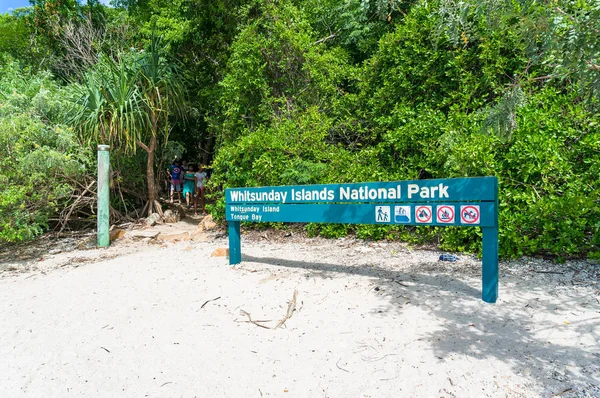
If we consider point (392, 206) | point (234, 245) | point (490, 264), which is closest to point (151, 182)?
point (234, 245)

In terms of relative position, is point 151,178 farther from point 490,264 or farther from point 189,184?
point 490,264

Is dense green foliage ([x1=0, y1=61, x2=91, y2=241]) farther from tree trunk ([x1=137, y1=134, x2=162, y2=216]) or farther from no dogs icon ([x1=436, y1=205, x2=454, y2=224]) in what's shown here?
no dogs icon ([x1=436, y1=205, x2=454, y2=224])

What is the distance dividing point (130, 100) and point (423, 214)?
709cm

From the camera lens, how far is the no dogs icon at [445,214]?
3.61m

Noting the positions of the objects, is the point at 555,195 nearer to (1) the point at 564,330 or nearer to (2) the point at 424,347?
(1) the point at 564,330

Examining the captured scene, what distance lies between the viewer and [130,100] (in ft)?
28.1

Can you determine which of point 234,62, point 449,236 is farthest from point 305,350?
point 234,62

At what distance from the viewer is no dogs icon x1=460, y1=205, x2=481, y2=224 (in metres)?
3.47

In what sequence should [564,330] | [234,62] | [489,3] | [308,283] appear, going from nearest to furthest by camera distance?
[564,330] → [489,3] → [308,283] → [234,62]

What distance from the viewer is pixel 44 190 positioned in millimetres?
7164

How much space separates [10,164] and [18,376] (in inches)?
197

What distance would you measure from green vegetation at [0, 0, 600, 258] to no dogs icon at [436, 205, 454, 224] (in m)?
0.75

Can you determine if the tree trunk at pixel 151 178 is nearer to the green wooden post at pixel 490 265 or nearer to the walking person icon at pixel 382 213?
the walking person icon at pixel 382 213

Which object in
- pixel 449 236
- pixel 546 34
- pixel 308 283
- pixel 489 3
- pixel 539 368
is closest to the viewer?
pixel 539 368
